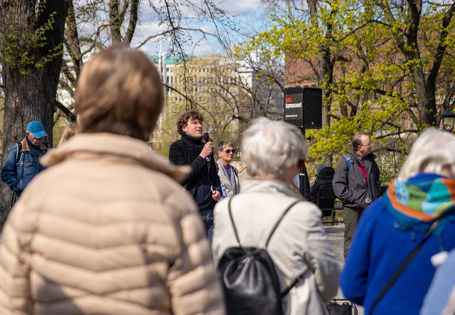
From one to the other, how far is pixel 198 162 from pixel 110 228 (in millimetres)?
4253

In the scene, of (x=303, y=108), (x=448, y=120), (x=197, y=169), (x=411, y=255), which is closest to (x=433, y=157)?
(x=411, y=255)

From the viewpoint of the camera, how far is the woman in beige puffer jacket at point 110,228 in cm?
174

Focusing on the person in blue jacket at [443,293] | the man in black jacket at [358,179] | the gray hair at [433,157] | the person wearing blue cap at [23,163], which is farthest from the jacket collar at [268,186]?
the man in black jacket at [358,179]

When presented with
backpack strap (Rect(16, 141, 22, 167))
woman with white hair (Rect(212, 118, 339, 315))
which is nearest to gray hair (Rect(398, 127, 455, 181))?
woman with white hair (Rect(212, 118, 339, 315))

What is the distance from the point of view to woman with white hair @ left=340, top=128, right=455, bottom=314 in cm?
253

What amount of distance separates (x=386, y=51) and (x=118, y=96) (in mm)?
18645

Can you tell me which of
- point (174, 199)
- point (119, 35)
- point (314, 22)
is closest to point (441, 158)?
point (174, 199)

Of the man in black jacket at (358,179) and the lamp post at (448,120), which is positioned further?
the lamp post at (448,120)

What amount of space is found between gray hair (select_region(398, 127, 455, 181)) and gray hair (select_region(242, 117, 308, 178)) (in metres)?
0.56

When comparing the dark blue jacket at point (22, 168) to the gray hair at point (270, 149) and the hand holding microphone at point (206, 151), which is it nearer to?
the hand holding microphone at point (206, 151)

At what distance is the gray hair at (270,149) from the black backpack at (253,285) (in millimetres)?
256

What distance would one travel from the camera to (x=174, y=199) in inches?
70.6

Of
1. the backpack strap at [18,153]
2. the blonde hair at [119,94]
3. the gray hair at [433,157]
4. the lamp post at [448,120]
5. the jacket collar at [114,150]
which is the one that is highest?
the blonde hair at [119,94]

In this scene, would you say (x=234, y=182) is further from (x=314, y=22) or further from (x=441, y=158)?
(x=314, y=22)
